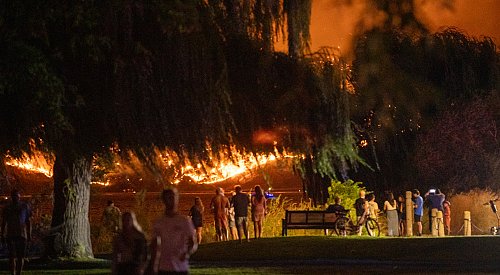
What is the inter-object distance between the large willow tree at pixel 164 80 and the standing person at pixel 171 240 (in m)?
5.82

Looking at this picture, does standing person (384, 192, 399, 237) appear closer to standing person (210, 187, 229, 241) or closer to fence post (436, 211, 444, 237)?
fence post (436, 211, 444, 237)

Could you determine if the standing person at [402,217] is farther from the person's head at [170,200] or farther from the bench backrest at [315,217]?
the person's head at [170,200]

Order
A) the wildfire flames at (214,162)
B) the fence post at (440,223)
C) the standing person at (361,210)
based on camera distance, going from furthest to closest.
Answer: the fence post at (440,223)
the standing person at (361,210)
the wildfire flames at (214,162)

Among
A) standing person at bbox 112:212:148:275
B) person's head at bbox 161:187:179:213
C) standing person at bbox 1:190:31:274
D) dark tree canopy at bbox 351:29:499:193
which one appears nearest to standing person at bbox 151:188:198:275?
person's head at bbox 161:187:179:213

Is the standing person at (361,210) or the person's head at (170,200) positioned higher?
the standing person at (361,210)

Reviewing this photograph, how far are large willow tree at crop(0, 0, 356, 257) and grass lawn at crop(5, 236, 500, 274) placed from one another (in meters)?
3.95

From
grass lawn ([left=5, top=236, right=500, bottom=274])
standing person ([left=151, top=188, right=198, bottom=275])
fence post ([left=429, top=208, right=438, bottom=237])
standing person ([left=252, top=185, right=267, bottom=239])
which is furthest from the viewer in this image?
fence post ([left=429, top=208, right=438, bottom=237])

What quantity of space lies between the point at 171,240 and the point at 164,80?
7607 millimetres

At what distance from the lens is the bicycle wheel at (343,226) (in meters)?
36.6

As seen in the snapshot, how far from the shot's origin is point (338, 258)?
2797 centimetres

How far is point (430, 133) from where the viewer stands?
46.8m

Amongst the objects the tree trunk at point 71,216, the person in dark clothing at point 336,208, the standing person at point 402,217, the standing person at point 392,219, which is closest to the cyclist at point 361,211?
the person in dark clothing at point 336,208

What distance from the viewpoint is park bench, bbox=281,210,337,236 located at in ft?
120

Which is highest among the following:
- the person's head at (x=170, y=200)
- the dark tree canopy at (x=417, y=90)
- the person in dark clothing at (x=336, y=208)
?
the dark tree canopy at (x=417, y=90)
